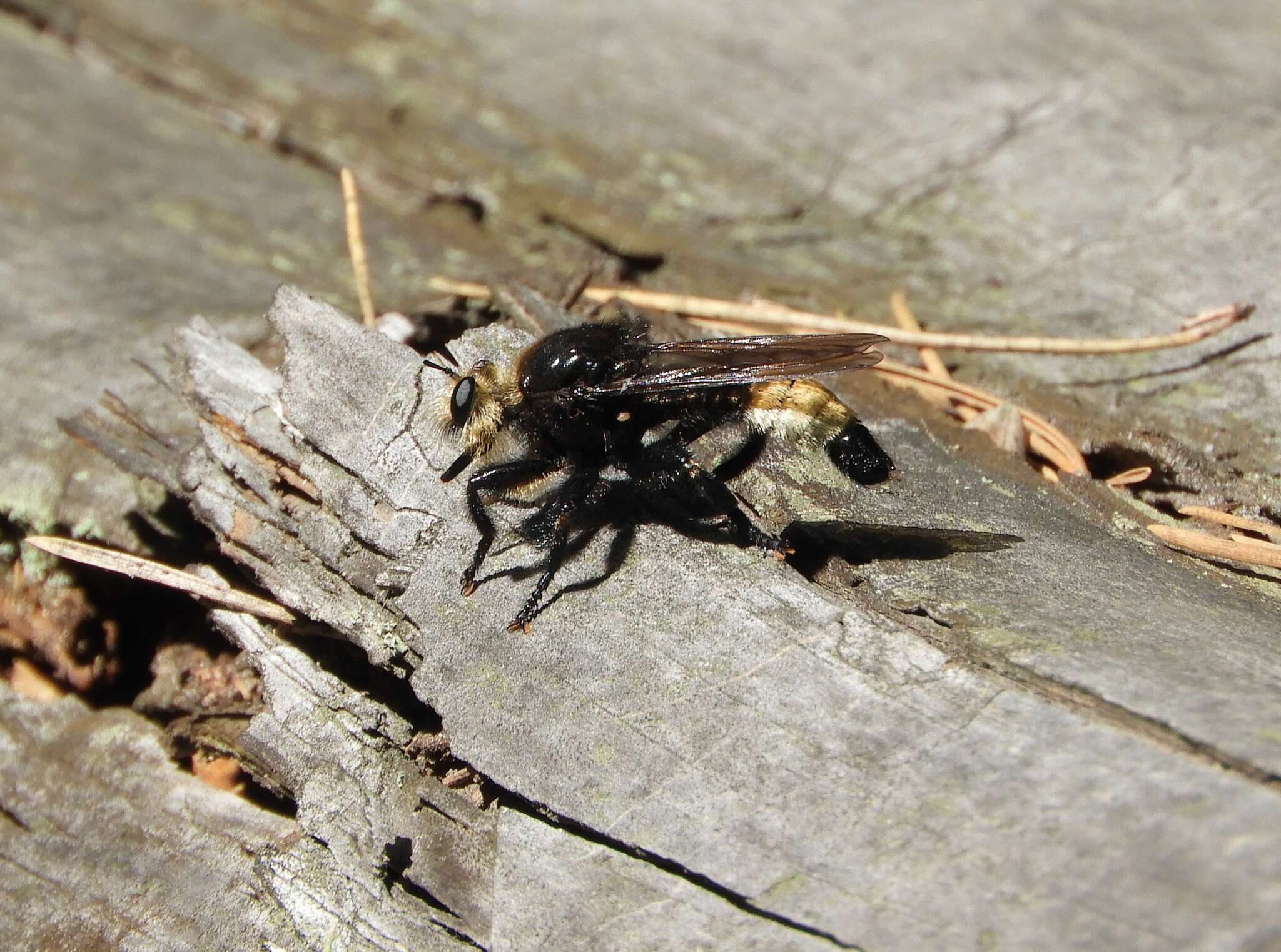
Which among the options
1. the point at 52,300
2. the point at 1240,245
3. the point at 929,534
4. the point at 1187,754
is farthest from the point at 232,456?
the point at 1240,245

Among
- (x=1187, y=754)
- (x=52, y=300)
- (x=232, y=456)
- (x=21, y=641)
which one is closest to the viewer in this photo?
(x=1187, y=754)

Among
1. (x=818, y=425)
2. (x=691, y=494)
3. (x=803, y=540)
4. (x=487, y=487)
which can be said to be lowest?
(x=487, y=487)

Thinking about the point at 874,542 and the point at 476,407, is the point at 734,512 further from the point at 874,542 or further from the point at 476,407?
the point at 476,407

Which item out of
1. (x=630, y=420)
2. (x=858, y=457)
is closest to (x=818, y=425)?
(x=858, y=457)

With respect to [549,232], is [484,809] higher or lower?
lower

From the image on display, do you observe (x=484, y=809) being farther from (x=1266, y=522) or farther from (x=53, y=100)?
(x=53, y=100)

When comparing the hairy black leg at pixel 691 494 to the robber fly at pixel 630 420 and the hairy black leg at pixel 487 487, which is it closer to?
the robber fly at pixel 630 420
